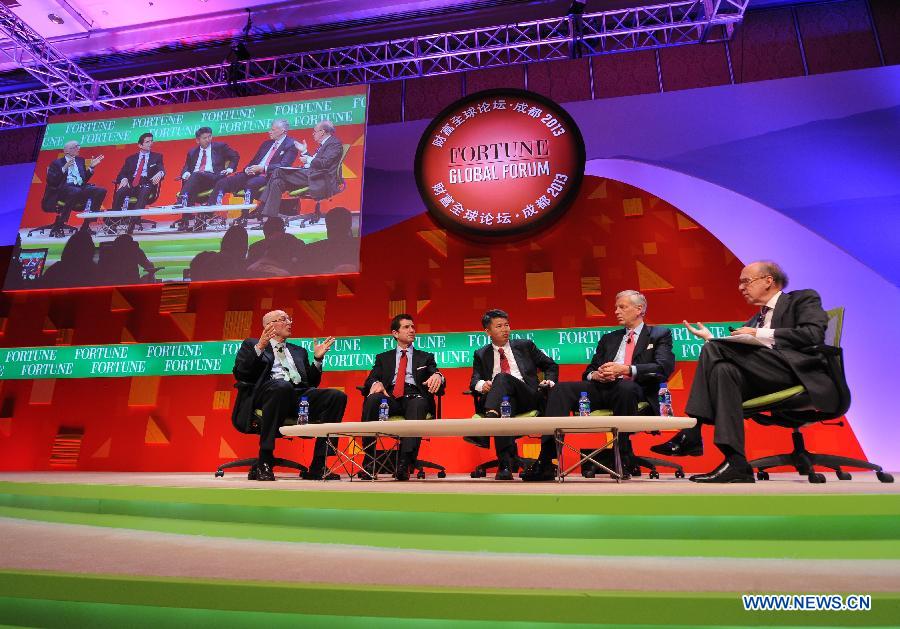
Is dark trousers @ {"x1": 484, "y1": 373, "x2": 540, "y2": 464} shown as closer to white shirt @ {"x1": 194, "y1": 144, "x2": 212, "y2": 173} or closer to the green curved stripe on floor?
the green curved stripe on floor

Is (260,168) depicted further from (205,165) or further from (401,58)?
(401,58)

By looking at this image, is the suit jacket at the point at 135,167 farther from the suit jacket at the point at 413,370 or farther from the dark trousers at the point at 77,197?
the suit jacket at the point at 413,370

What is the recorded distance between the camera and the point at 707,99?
5.10 meters

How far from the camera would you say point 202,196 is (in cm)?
517

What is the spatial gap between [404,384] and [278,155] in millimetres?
2605

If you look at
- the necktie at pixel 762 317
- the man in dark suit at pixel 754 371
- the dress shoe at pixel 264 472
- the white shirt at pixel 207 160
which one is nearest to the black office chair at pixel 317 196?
the white shirt at pixel 207 160

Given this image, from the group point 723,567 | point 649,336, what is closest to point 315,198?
point 649,336

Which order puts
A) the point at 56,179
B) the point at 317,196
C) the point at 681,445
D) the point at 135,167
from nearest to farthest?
1. the point at 681,445
2. the point at 317,196
3. the point at 135,167
4. the point at 56,179

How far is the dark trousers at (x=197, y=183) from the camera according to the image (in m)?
5.19

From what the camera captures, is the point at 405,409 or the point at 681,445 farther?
the point at 405,409

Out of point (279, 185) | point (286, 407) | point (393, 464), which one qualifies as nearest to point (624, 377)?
point (393, 464)

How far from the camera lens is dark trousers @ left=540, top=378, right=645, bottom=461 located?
3262 mm

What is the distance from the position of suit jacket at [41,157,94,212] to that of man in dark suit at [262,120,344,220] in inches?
75.7

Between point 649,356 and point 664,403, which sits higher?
point 649,356
